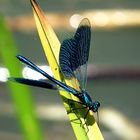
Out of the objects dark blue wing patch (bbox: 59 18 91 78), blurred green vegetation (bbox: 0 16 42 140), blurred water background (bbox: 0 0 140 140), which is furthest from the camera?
blurred water background (bbox: 0 0 140 140)

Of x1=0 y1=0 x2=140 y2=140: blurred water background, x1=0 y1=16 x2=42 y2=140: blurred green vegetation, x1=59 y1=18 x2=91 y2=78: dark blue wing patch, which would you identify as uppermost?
x1=0 y1=0 x2=140 y2=140: blurred water background

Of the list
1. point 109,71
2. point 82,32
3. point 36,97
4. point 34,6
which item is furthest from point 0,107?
point 34,6

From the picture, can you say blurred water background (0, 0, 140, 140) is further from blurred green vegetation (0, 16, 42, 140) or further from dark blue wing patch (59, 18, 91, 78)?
blurred green vegetation (0, 16, 42, 140)

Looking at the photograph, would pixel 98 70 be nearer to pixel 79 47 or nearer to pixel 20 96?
pixel 79 47

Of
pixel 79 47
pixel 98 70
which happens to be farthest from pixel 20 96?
pixel 98 70

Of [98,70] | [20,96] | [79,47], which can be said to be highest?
[98,70]

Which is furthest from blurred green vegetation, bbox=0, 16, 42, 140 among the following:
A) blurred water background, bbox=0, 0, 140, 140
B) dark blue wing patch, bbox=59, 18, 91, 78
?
blurred water background, bbox=0, 0, 140, 140

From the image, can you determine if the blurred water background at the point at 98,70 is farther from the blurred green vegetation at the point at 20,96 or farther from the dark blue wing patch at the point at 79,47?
the blurred green vegetation at the point at 20,96

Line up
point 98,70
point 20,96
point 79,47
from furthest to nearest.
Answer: point 98,70
point 79,47
point 20,96

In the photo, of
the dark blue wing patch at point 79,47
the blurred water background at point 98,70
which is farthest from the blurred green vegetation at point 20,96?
the blurred water background at point 98,70

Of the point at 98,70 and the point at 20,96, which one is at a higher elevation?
the point at 98,70
